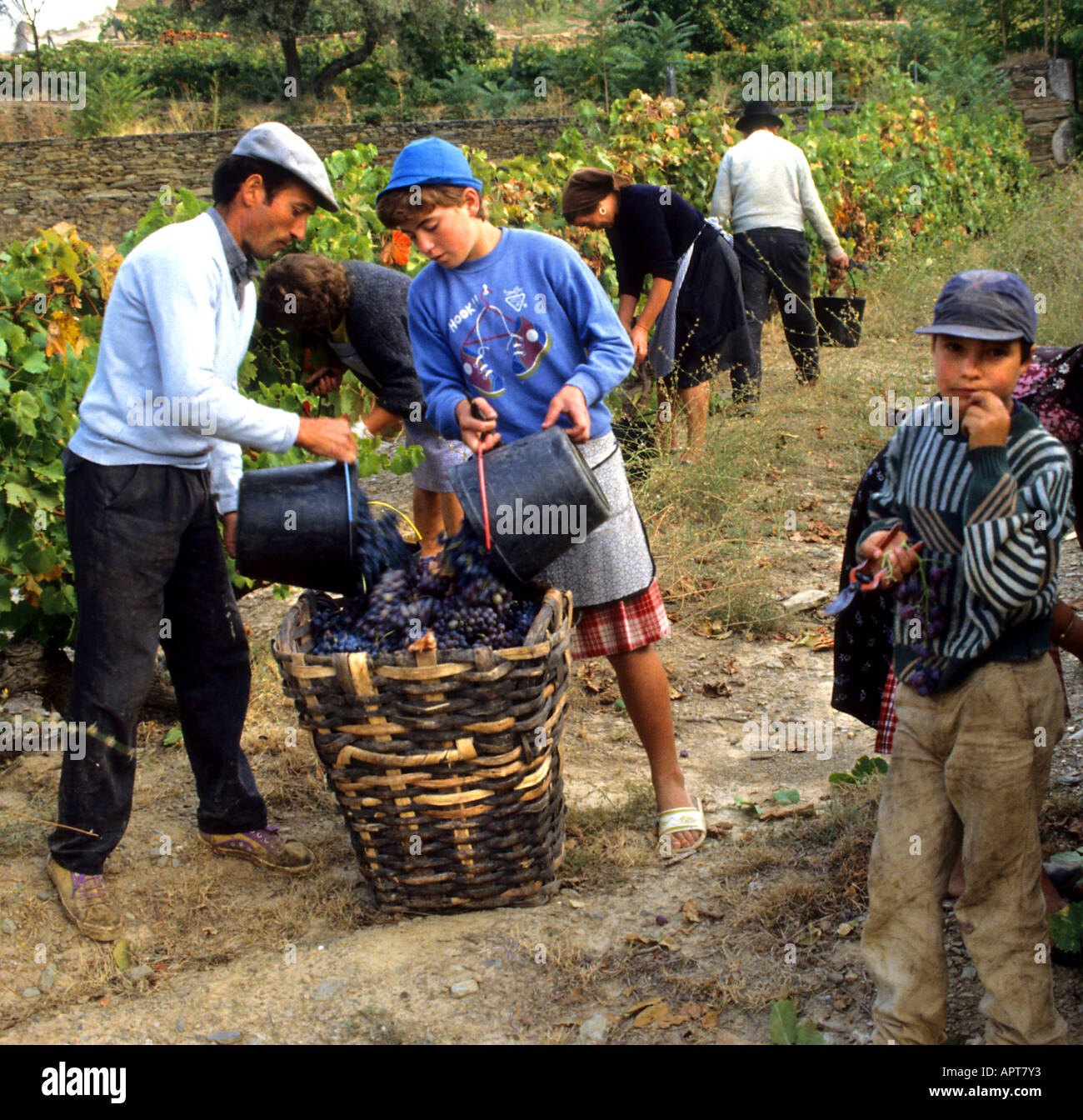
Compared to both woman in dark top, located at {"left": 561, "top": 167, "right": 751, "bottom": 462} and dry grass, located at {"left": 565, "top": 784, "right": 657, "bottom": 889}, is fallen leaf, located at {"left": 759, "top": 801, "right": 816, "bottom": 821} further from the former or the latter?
woman in dark top, located at {"left": 561, "top": 167, "right": 751, "bottom": 462}

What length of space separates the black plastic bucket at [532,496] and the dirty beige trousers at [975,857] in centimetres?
89

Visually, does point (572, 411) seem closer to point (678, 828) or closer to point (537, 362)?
point (537, 362)

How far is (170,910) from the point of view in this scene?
10.0 feet

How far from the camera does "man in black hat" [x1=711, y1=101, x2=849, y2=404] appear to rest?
716 cm

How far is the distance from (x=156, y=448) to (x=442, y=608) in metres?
0.81

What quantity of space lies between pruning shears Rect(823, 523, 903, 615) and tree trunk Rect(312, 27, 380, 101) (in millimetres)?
25760

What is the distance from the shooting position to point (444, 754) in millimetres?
2635

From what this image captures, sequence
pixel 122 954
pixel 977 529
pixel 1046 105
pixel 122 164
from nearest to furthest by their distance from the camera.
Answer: pixel 977 529 → pixel 122 954 → pixel 1046 105 → pixel 122 164

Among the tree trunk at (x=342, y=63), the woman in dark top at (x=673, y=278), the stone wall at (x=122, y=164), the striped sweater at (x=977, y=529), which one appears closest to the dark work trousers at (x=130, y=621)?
the striped sweater at (x=977, y=529)

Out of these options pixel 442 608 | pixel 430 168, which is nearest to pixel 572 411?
pixel 442 608

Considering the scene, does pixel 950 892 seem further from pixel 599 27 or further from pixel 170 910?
pixel 599 27

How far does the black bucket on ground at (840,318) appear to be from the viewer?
7551 mm

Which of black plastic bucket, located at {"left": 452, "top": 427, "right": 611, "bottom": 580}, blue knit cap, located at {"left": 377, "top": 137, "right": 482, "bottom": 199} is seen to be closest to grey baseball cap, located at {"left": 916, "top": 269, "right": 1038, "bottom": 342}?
black plastic bucket, located at {"left": 452, "top": 427, "right": 611, "bottom": 580}

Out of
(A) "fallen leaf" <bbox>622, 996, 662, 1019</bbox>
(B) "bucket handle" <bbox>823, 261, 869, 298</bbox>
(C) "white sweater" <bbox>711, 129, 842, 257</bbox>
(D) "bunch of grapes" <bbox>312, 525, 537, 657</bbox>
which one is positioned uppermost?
(C) "white sweater" <bbox>711, 129, 842, 257</bbox>
